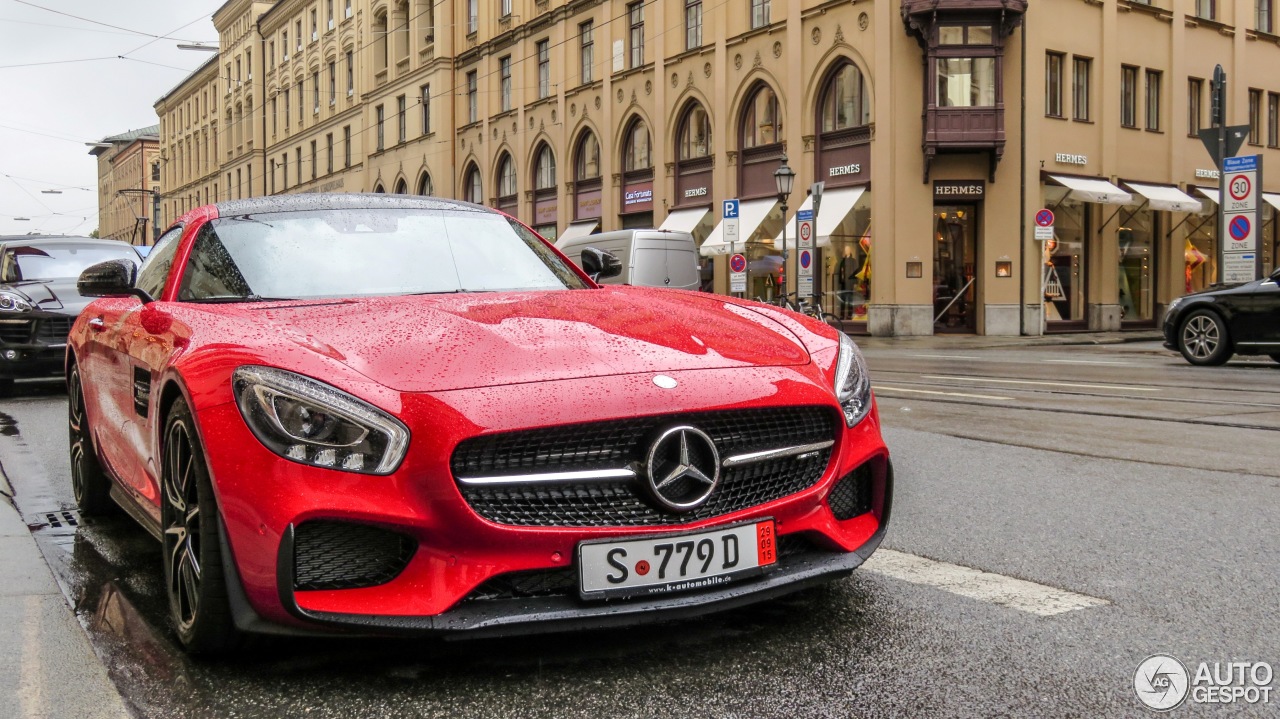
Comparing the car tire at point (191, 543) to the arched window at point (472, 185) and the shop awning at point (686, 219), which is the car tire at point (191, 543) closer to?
the shop awning at point (686, 219)

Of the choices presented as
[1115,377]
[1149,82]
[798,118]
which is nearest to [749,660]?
[1115,377]

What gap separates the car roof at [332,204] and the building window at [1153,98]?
29244 millimetres

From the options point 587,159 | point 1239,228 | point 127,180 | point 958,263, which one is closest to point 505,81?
point 587,159

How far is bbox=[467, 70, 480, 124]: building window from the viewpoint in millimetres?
45281

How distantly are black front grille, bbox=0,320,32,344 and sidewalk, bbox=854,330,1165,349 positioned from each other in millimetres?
15674

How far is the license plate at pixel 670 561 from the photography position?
2.78 meters

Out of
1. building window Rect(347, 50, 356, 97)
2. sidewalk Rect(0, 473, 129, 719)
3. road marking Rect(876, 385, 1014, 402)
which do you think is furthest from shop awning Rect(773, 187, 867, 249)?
building window Rect(347, 50, 356, 97)

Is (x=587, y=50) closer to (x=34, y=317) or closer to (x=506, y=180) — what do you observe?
(x=506, y=180)

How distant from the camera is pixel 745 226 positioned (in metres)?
30.5

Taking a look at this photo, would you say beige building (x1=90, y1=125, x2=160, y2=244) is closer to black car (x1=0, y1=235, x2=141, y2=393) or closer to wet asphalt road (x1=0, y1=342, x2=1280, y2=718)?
black car (x1=0, y1=235, x2=141, y2=393)

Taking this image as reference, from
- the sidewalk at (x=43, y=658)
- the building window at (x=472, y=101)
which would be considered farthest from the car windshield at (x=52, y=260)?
the building window at (x=472, y=101)

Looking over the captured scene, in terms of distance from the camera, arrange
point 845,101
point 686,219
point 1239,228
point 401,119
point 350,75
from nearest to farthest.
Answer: point 1239,228, point 845,101, point 686,219, point 401,119, point 350,75

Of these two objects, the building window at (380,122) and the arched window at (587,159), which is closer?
the arched window at (587,159)

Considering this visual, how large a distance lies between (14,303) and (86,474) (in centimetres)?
759
